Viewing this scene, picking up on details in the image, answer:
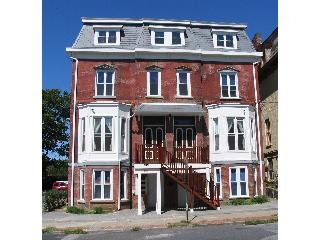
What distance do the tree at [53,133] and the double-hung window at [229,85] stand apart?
34.0 feet

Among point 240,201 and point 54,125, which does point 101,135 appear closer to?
point 240,201

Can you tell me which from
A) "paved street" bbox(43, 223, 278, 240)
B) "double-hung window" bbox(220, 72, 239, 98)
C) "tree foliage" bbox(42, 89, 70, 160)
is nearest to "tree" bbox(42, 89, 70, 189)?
"tree foliage" bbox(42, 89, 70, 160)

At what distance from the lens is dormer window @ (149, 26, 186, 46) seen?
18.0 metres

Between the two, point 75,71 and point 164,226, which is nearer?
point 164,226

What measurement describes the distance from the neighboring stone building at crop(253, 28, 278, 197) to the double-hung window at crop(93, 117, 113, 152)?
6.73 m

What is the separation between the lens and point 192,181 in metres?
14.4

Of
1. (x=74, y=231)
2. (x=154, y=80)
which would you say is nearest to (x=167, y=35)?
(x=154, y=80)

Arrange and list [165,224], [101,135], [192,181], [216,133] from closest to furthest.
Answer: [165,224] → [192,181] → [101,135] → [216,133]

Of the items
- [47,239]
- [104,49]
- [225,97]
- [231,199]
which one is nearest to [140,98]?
[104,49]

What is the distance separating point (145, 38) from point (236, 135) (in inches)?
251
